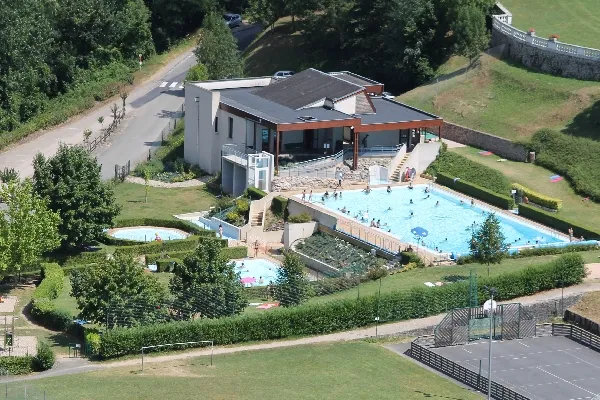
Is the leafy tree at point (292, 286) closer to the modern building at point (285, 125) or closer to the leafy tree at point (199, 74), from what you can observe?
the modern building at point (285, 125)

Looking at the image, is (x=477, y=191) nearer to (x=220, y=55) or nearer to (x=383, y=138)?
(x=383, y=138)

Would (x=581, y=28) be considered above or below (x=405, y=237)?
above

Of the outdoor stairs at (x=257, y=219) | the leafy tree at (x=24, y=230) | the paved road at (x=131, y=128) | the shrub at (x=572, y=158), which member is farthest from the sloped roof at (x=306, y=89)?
the leafy tree at (x=24, y=230)

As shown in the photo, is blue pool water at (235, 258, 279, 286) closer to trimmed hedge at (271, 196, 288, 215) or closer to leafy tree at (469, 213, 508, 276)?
trimmed hedge at (271, 196, 288, 215)

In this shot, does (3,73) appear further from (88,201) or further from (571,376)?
(571,376)

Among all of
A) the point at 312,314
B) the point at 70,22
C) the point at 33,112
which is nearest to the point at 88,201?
the point at 312,314
